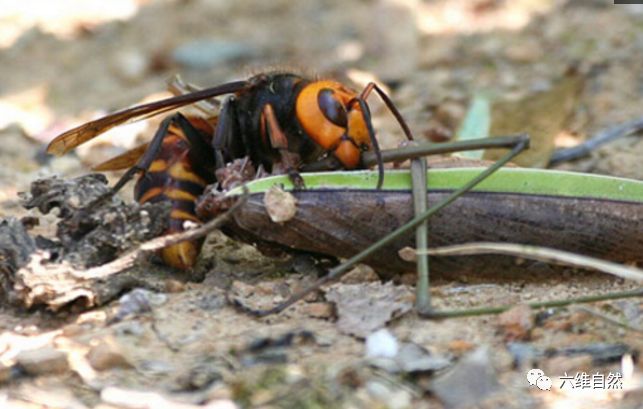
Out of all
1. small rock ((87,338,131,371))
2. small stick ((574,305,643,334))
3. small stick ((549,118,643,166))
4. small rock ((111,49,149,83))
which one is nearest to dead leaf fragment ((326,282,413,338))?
small stick ((574,305,643,334))

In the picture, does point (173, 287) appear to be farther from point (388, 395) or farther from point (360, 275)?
point (388, 395)

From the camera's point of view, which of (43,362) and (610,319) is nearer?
(43,362)

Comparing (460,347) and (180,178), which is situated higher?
(180,178)

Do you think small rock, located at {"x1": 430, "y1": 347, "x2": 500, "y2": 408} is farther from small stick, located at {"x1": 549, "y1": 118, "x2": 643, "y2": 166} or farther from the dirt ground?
small stick, located at {"x1": 549, "y1": 118, "x2": 643, "y2": 166}

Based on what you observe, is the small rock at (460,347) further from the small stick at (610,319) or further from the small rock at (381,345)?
the small stick at (610,319)

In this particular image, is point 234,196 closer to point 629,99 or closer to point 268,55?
point 629,99

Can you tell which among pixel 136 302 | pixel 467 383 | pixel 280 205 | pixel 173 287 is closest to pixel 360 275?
pixel 280 205

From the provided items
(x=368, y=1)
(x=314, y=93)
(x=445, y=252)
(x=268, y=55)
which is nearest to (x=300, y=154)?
(x=314, y=93)
